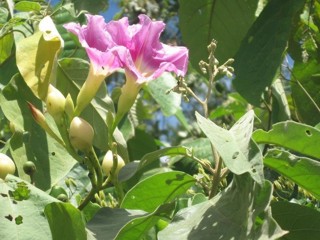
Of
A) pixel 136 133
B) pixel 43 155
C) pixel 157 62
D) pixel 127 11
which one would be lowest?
pixel 127 11

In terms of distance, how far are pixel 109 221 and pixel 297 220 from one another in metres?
0.30

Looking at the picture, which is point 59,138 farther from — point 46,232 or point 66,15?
point 66,15

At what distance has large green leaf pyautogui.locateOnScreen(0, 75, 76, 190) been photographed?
152cm

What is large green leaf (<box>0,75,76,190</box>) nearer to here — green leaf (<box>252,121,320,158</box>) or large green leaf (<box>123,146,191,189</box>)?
large green leaf (<box>123,146,191,189</box>)

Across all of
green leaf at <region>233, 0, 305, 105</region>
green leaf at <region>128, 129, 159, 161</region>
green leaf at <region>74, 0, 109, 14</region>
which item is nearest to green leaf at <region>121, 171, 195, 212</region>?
green leaf at <region>233, 0, 305, 105</region>

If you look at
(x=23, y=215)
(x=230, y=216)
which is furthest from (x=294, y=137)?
(x=23, y=215)

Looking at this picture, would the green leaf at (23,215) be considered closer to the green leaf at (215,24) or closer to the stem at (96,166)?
the stem at (96,166)

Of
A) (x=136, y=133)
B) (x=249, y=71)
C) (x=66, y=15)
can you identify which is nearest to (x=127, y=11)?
(x=136, y=133)

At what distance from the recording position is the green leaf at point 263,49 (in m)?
1.86

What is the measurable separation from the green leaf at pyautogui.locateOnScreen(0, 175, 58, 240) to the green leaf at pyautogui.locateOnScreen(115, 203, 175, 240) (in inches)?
4.8

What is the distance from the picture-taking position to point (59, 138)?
139cm

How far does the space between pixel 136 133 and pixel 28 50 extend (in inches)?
41.7

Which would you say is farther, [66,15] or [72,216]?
[66,15]

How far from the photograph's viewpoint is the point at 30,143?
1.56 meters
